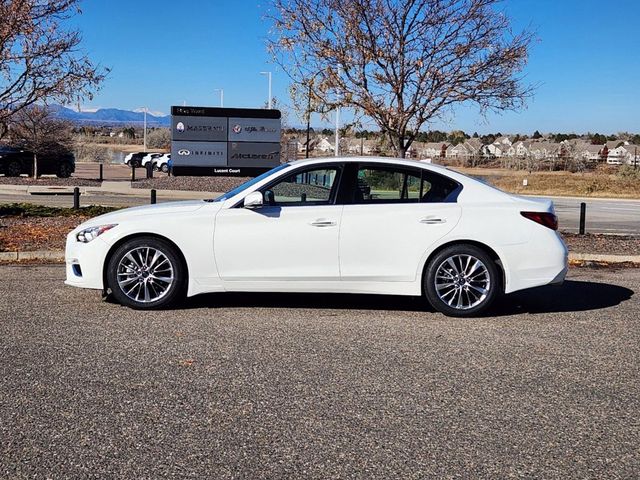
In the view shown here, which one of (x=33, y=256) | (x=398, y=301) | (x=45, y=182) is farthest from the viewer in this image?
(x=45, y=182)

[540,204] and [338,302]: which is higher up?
[540,204]

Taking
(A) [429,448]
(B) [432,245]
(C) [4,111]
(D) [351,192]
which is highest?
(C) [4,111]

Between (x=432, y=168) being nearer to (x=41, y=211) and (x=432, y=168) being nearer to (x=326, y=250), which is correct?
(x=326, y=250)

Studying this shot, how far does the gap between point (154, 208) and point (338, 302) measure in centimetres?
221

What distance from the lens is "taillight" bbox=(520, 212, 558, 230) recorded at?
7285 millimetres

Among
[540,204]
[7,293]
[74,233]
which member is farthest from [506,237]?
[7,293]

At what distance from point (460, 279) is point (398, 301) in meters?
1.07

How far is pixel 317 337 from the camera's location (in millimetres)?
6328

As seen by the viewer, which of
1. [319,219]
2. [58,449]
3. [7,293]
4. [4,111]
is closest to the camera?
[58,449]

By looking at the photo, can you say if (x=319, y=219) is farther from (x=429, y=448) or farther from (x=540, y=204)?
(x=429, y=448)

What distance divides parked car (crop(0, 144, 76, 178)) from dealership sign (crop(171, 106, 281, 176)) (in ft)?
24.2

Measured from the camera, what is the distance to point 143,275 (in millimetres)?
7207

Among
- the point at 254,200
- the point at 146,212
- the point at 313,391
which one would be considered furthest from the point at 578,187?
the point at 313,391

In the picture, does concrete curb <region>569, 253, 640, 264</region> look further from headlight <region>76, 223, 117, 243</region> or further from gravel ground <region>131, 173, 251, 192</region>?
gravel ground <region>131, 173, 251, 192</region>
